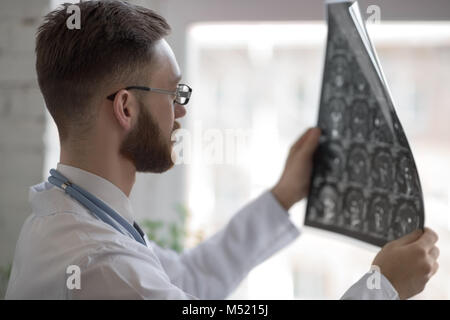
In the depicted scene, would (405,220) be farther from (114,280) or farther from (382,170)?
(114,280)

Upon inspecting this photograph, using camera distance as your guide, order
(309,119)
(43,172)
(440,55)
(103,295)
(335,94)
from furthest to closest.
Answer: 1. (309,119)
2. (440,55)
3. (43,172)
4. (335,94)
5. (103,295)

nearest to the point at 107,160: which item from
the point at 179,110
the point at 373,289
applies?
the point at 179,110

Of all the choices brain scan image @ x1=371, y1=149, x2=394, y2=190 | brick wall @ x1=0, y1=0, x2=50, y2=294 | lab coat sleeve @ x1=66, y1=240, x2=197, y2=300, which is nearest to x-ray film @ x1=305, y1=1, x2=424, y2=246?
brain scan image @ x1=371, y1=149, x2=394, y2=190

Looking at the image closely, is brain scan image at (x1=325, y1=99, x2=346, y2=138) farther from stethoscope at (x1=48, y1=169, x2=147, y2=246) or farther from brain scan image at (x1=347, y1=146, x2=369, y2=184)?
stethoscope at (x1=48, y1=169, x2=147, y2=246)

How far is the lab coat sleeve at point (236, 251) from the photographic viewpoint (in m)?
1.35

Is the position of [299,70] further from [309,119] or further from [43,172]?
[43,172]

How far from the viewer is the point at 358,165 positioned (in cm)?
113

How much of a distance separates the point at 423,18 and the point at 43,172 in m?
1.15

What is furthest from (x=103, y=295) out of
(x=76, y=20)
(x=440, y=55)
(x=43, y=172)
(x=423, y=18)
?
(x=440, y=55)

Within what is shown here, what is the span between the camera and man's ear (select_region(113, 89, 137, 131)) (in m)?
0.85

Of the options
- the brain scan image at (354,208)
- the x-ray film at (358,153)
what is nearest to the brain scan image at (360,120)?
the x-ray film at (358,153)

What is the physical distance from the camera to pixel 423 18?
1.52 metres

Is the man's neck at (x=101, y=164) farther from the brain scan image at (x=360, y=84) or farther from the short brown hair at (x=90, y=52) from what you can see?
the brain scan image at (x=360, y=84)

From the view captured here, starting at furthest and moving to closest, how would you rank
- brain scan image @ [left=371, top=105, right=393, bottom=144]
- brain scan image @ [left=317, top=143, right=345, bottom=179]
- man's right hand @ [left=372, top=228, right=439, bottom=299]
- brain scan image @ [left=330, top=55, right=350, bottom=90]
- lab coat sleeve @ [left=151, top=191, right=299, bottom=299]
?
lab coat sleeve @ [left=151, top=191, right=299, bottom=299]
brain scan image @ [left=317, top=143, right=345, bottom=179]
brain scan image @ [left=330, top=55, right=350, bottom=90]
brain scan image @ [left=371, top=105, right=393, bottom=144]
man's right hand @ [left=372, top=228, right=439, bottom=299]
